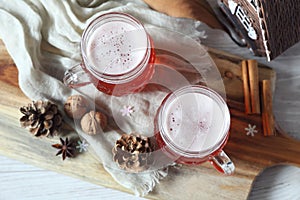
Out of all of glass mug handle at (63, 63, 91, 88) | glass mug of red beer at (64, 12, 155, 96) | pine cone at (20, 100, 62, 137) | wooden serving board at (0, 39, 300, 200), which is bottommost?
wooden serving board at (0, 39, 300, 200)

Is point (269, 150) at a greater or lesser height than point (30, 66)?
lesser

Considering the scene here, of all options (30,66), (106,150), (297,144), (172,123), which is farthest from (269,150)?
(30,66)

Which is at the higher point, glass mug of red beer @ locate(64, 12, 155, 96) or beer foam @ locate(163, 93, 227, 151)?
glass mug of red beer @ locate(64, 12, 155, 96)

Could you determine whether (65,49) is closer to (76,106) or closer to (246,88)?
(76,106)

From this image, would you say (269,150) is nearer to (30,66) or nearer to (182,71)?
(182,71)

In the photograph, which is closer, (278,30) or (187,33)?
(278,30)

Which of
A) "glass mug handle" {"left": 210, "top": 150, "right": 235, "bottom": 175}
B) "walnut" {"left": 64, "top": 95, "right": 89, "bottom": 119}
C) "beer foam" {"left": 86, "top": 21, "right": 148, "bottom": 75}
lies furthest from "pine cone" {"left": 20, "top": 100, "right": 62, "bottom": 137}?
"glass mug handle" {"left": 210, "top": 150, "right": 235, "bottom": 175}

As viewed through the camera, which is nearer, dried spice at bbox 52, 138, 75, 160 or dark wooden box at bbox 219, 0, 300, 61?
dark wooden box at bbox 219, 0, 300, 61

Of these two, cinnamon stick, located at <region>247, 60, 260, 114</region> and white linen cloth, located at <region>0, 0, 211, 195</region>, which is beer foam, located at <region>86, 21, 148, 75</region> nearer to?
white linen cloth, located at <region>0, 0, 211, 195</region>
